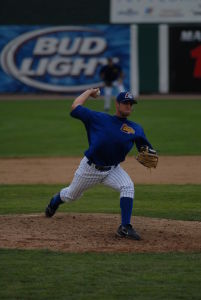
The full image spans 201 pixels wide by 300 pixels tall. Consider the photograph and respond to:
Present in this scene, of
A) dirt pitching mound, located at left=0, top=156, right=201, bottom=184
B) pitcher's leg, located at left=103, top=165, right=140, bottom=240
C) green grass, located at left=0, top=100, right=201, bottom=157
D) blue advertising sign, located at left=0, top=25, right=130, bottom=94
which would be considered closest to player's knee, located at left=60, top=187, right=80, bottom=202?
pitcher's leg, located at left=103, top=165, right=140, bottom=240

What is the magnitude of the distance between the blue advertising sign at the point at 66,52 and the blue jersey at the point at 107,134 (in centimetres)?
2233

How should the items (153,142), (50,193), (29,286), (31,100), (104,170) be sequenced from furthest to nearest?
(31,100) < (153,142) < (50,193) < (104,170) < (29,286)

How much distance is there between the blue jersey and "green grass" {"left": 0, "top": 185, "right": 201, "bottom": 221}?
1835 millimetres

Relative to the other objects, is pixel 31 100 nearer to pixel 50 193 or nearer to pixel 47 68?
pixel 47 68

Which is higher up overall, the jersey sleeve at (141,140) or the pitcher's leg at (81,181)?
the jersey sleeve at (141,140)

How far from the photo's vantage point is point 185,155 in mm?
16797

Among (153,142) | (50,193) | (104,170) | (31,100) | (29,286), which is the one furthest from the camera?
(31,100)

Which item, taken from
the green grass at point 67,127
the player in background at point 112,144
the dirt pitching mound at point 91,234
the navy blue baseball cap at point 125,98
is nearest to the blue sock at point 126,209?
the player in background at point 112,144

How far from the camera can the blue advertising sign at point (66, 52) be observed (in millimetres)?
30969

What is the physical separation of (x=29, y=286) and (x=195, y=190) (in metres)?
6.31

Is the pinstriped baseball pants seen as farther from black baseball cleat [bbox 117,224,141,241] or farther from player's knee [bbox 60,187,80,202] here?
black baseball cleat [bbox 117,224,141,241]

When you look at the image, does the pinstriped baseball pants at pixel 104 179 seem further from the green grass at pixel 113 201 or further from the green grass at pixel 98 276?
the green grass at pixel 113 201

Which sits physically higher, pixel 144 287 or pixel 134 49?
pixel 144 287

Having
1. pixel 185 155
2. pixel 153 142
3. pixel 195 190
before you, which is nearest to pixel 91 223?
pixel 195 190
